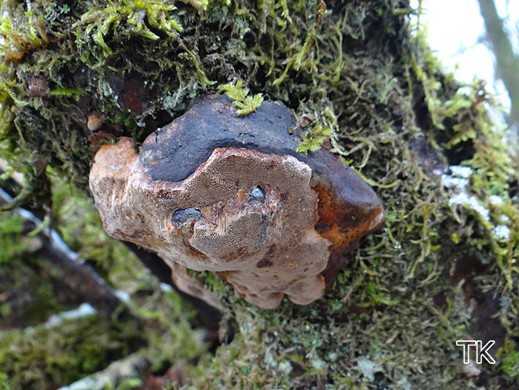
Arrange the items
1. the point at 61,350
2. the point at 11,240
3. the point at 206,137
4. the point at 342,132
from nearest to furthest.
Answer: the point at 206,137 → the point at 342,132 → the point at 61,350 → the point at 11,240

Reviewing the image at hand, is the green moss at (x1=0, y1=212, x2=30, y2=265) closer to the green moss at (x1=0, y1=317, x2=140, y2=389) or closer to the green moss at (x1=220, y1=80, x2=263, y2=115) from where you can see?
the green moss at (x1=0, y1=317, x2=140, y2=389)

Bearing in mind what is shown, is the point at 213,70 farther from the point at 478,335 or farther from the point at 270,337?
the point at 478,335

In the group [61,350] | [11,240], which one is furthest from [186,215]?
[11,240]

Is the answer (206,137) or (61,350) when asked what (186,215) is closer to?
(206,137)

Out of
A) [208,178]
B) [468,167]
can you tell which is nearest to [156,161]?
[208,178]

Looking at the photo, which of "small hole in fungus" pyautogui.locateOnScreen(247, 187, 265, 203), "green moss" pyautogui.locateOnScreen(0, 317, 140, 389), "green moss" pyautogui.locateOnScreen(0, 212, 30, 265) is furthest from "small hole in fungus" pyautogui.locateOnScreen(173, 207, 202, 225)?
"green moss" pyautogui.locateOnScreen(0, 212, 30, 265)

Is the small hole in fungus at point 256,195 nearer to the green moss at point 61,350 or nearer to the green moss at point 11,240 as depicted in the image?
the green moss at point 61,350

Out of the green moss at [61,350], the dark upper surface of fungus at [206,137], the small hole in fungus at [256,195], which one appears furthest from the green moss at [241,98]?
the green moss at [61,350]
